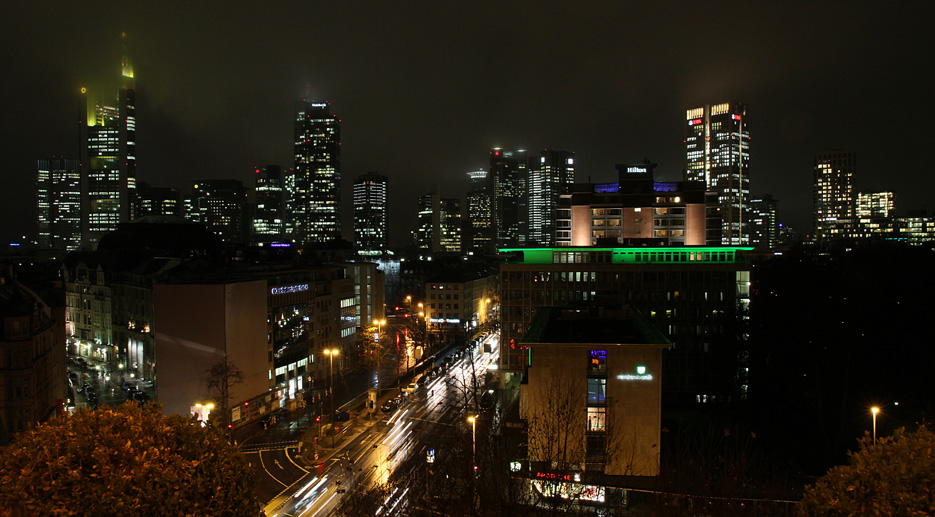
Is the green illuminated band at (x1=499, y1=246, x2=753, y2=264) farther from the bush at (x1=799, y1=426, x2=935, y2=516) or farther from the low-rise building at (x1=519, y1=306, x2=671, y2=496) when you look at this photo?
the bush at (x1=799, y1=426, x2=935, y2=516)

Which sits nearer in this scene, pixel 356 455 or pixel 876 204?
pixel 356 455

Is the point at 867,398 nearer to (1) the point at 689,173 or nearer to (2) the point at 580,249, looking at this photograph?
(2) the point at 580,249

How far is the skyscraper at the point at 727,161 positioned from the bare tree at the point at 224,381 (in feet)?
455

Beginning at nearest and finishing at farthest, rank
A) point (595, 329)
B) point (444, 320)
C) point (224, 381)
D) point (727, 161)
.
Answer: point (595, 329) < point (224, 381) < point (444, 320) < point (727, 161)

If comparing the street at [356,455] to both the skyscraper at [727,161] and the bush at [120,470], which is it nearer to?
the bush at [120,470]

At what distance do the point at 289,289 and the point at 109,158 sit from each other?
4129 inches

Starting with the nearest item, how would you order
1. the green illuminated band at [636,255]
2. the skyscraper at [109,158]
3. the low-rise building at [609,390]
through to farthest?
the low-rise building at [609,390], the green illuminated band at [636,255], the skyscraper at [109,158]

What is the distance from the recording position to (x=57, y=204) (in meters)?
151

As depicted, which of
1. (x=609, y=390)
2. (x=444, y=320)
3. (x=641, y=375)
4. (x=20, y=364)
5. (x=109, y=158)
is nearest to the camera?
(x=641, y=375)

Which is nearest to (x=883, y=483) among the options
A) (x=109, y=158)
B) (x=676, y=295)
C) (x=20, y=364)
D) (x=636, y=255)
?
(x=20, y=364)

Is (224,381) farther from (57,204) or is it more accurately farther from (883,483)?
(57,204)

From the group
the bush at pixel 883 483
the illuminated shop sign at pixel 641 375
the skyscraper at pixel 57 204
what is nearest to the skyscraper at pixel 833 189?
the illuminated shop sign at pixel 641 375

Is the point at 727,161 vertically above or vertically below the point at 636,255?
above

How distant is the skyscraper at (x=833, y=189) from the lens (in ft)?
555
